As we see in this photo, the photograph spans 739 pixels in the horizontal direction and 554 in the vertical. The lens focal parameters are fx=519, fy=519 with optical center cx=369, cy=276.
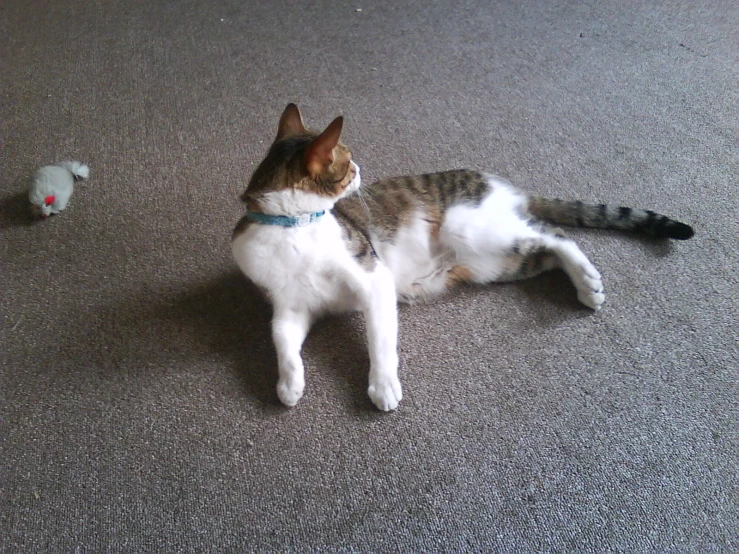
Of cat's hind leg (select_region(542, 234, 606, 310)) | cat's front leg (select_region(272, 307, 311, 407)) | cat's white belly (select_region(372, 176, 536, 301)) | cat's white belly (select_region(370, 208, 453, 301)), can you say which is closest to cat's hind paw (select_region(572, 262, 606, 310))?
cat's hind leg (select_region(542, 234, 606, 310))

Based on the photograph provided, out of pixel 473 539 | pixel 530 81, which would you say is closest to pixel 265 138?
pixel 530 81

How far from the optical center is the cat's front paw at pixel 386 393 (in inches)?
51.4

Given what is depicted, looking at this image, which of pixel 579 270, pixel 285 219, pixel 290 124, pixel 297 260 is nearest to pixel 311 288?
pixel 297 260

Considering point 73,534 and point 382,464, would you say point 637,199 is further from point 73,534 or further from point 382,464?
point 73,534

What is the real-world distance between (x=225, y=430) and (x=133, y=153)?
1330 mm

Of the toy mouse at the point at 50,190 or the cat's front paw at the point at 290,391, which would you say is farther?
the toy mouse at the point at 50,190

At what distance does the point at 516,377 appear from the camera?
1.40 m

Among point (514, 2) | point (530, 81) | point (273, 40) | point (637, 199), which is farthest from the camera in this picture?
→ point (514, 2)

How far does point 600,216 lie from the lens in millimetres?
1704

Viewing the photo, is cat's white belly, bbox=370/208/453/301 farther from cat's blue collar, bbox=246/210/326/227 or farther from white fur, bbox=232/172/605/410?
cat's blue collar, bbox=246/210/326/227

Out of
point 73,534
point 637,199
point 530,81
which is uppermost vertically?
point 530,81

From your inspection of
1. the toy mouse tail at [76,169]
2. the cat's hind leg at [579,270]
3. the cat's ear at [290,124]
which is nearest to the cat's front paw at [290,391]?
the cat's ear at [290,124]

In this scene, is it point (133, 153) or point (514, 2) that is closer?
point (133, 153)

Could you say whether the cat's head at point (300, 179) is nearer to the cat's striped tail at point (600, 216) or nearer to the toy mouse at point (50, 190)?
the cat's striped tail at point (600, 216)
